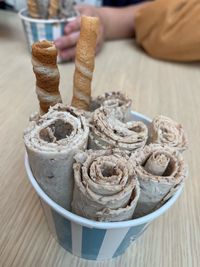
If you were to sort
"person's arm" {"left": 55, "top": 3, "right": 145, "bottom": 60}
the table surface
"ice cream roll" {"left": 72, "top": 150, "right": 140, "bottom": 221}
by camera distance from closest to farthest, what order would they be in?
1. "ice cream roll" {"left": 72, "top": 150, "right": 140, "bottom": 221}
2. the table surface
3. "person's arm" {"left": 55, "top": 3, "right": 145, "bottom": 60}

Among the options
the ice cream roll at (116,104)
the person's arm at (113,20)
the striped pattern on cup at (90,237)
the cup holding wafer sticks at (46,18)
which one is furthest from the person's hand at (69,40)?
the striped pattern on cup at (90,237)

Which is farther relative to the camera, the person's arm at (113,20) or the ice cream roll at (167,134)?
the person's arm at (113,20)

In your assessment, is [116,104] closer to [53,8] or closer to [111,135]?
[111,135]

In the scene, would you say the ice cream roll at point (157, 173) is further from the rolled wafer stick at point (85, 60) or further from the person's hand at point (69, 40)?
the person's hand at point (69, 40)

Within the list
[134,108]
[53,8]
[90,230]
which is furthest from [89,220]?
[53,8]

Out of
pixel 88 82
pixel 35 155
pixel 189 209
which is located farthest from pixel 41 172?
pixel 189 209

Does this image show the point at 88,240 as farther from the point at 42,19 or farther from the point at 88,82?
the point at 42,19

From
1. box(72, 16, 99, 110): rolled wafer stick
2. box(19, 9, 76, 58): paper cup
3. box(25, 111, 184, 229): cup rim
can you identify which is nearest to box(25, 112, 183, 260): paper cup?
box(25, 111, 184, 229): cup rim

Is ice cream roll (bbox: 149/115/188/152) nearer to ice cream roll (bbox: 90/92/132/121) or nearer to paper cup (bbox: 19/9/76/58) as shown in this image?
ice cream roll (bbox: 90/92/132/121)
